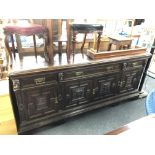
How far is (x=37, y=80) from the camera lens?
5.16 ft

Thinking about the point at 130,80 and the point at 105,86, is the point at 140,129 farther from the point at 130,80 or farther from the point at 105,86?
the point at 130,80

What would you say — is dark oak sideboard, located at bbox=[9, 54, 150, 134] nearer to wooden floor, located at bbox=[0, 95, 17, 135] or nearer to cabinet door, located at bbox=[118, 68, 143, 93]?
cabinet door, located at bbox=[118, 68, 143, 93]

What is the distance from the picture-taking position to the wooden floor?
1832 millimetres

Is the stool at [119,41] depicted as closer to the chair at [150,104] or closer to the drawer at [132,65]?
the drawer at [132,65]

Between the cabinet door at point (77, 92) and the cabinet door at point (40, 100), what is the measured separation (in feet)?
0.49

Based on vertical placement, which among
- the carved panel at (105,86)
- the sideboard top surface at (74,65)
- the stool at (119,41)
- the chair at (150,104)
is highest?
the stool at (119,41)

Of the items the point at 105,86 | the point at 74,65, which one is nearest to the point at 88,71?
the point at 74,65

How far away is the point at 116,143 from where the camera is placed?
73cm

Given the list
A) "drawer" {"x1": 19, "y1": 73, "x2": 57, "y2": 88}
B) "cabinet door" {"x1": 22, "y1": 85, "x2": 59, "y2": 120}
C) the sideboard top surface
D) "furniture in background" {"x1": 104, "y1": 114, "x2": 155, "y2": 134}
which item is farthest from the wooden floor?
"furniture in background" {"x1": 104, "y1": 114, "x2": 155, "y2": 134}

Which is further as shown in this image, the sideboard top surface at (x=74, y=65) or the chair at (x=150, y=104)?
the sideboard top surface at (x=74, y=65)

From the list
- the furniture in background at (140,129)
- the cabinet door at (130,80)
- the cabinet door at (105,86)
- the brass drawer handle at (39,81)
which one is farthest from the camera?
the cabinet door at (130,80)

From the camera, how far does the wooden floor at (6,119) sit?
6.01 feet

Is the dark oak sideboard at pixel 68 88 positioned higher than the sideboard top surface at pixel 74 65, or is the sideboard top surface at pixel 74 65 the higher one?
the sideboard top surface at pixel 74 65

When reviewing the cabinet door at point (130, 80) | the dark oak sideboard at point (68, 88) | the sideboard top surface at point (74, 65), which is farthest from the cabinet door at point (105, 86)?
the sideboard top surface at point (74, 65)
